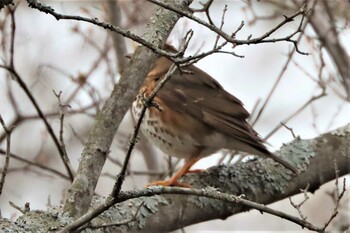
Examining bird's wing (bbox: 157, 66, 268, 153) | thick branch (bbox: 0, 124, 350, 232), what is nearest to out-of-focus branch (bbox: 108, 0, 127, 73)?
bird's wing (bbox: 157, 66, 268, 153)

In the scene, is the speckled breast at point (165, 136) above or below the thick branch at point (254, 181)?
above

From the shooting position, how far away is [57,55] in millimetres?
8742

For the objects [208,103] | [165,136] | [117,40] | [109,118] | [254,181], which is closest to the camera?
[109,118]

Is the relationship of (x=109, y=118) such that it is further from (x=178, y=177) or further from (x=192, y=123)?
(x=192, y=123)

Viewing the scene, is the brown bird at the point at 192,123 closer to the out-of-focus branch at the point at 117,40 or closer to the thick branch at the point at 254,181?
the thick branch at the point at 254,181

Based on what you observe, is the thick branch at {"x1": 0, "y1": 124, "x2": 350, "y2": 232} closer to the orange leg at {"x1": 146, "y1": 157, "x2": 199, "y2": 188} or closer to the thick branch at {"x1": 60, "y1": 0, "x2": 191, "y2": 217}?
the orange leg at {"x1": 146, "y1": 157, "x2": 199, "y2": 188}

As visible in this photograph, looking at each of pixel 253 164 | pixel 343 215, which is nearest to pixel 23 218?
pixel 253 164

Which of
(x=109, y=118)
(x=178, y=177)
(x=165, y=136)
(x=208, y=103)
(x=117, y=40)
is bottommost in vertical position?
(x=109, y=118)

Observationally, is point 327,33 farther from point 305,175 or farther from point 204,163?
point 204,163

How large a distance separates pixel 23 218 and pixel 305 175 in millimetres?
1779

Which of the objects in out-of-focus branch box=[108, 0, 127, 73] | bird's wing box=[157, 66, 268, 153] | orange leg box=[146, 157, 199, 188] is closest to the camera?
orange leg box=[146, 157, 199, 188]

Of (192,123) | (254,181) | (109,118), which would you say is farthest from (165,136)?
(109,118)

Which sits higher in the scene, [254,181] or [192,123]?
[192,123]

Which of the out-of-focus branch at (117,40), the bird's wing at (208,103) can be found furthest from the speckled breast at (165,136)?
the out-of-focus branch at (117,40)
